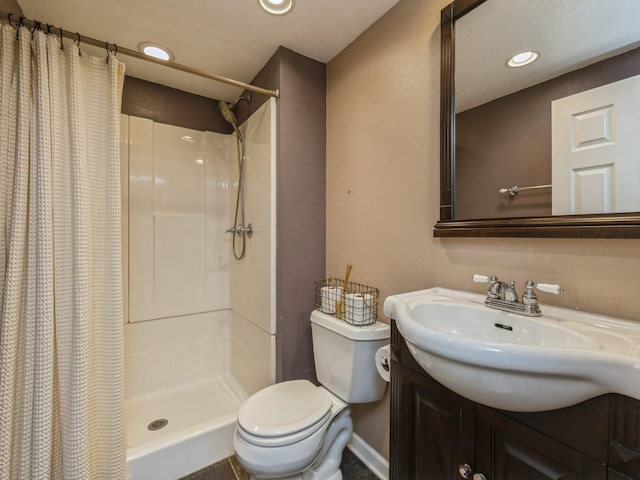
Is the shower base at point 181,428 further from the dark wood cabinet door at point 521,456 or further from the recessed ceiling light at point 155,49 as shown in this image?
the recessed ceiling light at point 155,49

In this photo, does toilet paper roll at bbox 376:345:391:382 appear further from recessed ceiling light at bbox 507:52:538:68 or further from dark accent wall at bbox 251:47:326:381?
recessed ceiling light at bbox 507:52:538:68

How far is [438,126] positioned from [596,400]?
989 millimetres

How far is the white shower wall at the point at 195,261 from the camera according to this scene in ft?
5.80

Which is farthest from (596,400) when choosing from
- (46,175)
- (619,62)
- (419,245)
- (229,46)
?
(229,46)

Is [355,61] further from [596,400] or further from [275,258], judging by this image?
[596,400]

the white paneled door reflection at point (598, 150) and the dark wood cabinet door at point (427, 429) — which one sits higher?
the white paneled door reflection at point (598, 150)

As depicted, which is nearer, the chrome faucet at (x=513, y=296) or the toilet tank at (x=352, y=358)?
the chrome faucet at (x=513, y=296)

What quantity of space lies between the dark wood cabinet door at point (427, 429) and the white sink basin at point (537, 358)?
0.17 m

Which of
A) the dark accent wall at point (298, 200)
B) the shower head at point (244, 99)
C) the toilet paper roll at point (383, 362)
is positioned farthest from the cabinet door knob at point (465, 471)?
the shower head at point (244, 99)

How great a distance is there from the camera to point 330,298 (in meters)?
1.47

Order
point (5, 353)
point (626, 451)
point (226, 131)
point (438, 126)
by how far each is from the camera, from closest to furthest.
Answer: point (626, 451) < point (5, 353) < point (438, 126) < point (226, 131)

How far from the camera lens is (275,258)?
1642 mm

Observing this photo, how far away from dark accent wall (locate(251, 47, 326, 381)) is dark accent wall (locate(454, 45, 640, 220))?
853mm

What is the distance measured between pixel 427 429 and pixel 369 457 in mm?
810
